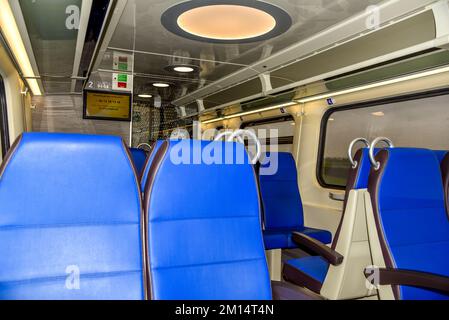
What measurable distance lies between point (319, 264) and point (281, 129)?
391 cm

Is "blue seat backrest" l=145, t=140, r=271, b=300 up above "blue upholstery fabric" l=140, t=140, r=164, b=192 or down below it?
below

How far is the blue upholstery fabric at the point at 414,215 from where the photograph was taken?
1.94 meters

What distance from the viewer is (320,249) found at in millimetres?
2418

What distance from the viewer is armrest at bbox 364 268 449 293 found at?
1680mm

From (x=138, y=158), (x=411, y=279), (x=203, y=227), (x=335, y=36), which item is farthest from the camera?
(x=138, y=158)

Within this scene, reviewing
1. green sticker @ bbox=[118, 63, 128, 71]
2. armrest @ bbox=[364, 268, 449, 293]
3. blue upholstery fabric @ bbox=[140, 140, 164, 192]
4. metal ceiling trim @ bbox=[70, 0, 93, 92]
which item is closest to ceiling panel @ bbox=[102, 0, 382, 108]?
green sticker @ bbox=[118, 63, 128, 71]

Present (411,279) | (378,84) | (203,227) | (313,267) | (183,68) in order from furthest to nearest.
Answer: (183,68) → (378,84) → (313,267) → (411,279) → (203,227)

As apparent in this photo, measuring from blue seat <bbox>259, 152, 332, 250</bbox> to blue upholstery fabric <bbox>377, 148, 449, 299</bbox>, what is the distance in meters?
1.93

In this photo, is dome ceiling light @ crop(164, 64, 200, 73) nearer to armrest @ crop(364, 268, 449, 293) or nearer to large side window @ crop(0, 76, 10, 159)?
large side window @ crop(0, 76, 10, 159)

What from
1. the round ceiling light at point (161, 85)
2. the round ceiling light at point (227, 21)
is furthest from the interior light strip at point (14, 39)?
the round ceiling light at point (161, 85)

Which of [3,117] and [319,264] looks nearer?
[319,264]

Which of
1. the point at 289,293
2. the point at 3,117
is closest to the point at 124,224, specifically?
the point at 289,293

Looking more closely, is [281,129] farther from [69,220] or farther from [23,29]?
[69,220]
